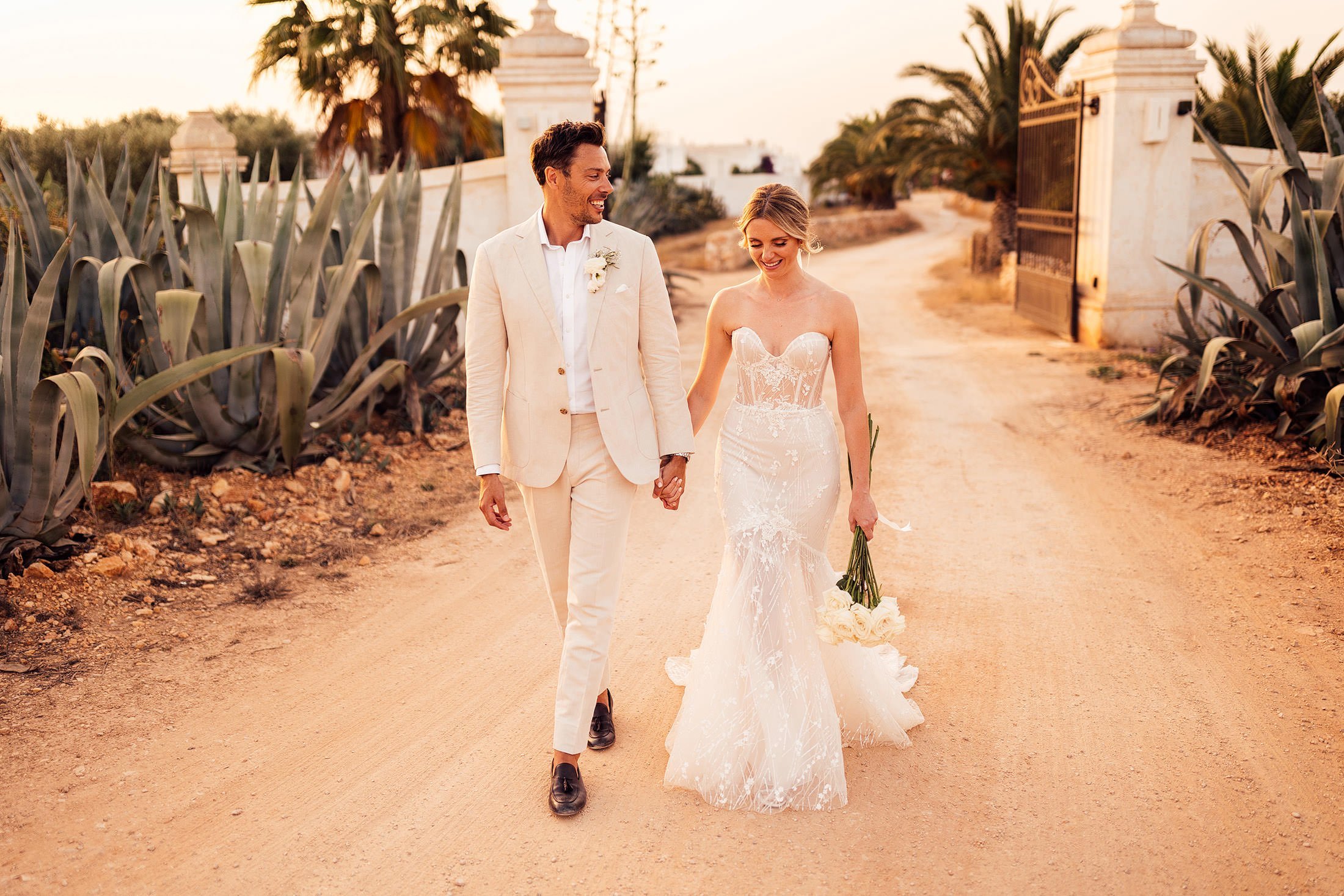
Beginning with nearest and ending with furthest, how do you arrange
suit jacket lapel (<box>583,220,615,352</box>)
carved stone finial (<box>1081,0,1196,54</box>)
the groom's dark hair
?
the groom's dark hair, suit jacket lapel (<box>583,220,615,352</box>), carved stone finial (<box>1081,0,1196,54</box>)

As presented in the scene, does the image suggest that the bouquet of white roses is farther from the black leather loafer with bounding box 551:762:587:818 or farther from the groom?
the black leather loafer with bounding box 551:762:587:818

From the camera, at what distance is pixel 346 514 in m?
5.98

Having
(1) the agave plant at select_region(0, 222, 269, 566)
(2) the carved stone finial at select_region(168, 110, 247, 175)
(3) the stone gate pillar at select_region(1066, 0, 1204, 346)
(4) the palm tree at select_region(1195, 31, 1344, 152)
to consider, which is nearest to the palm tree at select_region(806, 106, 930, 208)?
(4) the palm tree at select_region(1195, 31, 1344, 152)

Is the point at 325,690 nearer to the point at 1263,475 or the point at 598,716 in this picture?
the point at 598,716

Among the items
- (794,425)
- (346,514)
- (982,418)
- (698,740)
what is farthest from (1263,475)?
Result: (346,514)

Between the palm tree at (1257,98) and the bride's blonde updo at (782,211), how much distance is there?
12.3m

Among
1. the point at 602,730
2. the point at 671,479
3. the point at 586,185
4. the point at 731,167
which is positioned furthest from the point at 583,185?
the point at 731,167

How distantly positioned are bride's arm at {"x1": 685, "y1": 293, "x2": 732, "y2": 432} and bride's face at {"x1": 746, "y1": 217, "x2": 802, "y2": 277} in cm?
23

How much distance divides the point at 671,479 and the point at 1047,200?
1081 centimetres

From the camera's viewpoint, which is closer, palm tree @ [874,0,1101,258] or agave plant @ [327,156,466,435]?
agave plant @ [327,156,466,435]

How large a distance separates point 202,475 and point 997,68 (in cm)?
1574

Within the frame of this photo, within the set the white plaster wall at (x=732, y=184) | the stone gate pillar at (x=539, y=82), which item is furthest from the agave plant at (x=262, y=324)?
the white plaster wall at (x=732, y=184)

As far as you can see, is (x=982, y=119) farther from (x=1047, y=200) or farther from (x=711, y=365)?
(x=711, y=365)

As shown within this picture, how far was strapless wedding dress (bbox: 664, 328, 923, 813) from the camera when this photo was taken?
3.22 metres
